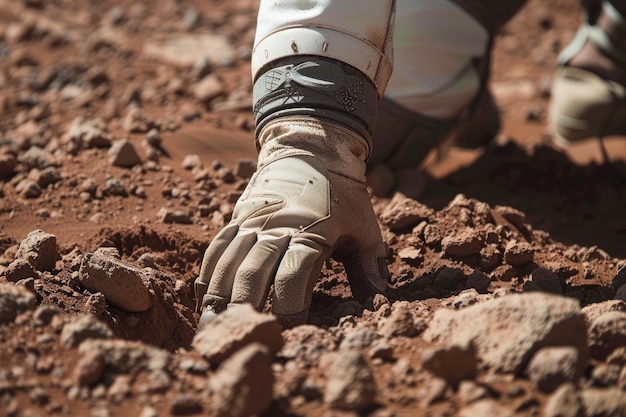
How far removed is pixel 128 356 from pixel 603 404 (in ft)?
2.84

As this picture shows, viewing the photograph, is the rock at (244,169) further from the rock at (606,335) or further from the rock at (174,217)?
the rock at (606,335)

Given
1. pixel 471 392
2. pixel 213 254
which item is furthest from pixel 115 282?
A: pixel 471 392

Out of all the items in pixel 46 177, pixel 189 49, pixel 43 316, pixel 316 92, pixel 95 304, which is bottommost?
pixel 95 304

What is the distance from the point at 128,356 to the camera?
5.55 ft

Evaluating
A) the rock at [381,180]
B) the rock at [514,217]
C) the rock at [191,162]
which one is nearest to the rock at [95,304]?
the rock at [191,162]

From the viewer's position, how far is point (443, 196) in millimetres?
3535

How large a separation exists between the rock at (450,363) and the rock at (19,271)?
117cm

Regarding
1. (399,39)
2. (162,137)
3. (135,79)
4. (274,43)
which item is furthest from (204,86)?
(274,43)

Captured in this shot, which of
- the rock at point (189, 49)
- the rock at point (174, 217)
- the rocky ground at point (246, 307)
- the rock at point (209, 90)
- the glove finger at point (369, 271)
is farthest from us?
A: the rock at point (189, 49)

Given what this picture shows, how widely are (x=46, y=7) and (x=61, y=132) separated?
3532 millimetres

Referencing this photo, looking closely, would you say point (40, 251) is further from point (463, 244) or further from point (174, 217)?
point (463, 244)

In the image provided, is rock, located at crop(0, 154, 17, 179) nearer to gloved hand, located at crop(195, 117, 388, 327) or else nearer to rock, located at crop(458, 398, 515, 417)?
gloved hand, located at crop(195, 117, 388, 327)

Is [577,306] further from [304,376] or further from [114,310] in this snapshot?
[114,310]

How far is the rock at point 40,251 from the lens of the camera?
2.42m
